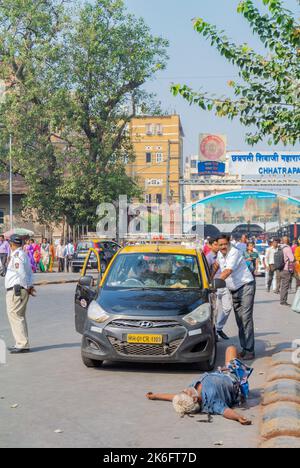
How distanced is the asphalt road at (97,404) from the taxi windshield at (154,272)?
3.90 feet

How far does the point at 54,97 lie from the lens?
135 feet

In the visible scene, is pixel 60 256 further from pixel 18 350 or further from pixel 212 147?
pixel 18 350

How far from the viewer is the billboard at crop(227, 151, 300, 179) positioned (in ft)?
167

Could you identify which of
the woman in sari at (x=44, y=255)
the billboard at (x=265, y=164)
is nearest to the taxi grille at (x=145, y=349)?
the woman in sari at (x=44, y=255)

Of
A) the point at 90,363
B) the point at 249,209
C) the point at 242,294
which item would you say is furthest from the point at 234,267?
the point at 249,209

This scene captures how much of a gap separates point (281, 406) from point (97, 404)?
1.90 meters

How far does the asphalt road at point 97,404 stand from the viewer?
6.97m

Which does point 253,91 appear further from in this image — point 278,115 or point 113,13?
point 113,13

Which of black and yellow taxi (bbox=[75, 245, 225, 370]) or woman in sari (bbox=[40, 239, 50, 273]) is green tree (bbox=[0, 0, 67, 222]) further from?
black and yellow taxi (bbox=[75, 245, 225, 370])

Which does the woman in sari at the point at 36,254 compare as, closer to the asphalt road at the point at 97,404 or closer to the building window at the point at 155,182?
the asphalt road at the point at 97,404

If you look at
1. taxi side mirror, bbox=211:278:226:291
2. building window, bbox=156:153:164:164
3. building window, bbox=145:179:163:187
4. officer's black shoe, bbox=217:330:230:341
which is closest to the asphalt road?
officer's black shoe, bbox=217:330:230:341

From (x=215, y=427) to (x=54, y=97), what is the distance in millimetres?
35326

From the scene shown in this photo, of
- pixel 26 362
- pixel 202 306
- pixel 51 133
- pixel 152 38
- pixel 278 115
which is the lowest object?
pixel 26 362

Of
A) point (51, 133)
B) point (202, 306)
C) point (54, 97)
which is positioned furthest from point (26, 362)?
point (51, 133)
